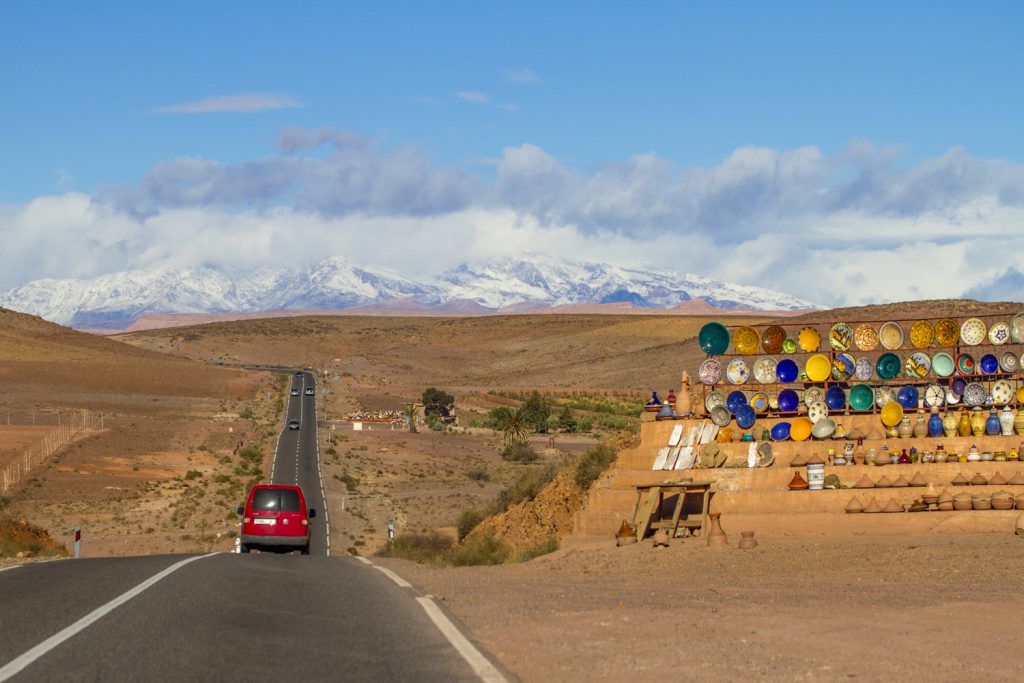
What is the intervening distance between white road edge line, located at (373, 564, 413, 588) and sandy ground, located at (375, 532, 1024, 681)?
28cm

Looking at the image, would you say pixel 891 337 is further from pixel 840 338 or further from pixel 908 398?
pixel 908 398

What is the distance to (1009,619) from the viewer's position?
47.5 feet

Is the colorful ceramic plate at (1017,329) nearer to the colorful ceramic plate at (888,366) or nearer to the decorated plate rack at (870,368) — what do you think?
the decorated plate rack at (870,368)

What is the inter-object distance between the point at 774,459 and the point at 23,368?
115 m

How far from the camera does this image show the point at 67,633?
12266mm

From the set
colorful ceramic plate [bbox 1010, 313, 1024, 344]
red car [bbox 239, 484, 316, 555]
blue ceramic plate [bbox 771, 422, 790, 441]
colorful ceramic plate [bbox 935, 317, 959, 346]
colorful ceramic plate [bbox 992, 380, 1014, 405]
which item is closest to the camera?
red car [bbox 239, 484, 316, 555]

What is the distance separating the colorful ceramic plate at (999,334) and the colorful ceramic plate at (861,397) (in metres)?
3.20

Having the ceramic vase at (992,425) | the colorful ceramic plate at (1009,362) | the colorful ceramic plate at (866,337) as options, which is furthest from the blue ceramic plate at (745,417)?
the colorful ceramic plate at (1009,362)

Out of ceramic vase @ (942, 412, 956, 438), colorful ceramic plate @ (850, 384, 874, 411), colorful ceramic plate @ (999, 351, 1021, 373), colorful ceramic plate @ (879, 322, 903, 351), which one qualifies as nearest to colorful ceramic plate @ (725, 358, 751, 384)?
A: colorful ceramic plate @ (850, 384, 874, 411)

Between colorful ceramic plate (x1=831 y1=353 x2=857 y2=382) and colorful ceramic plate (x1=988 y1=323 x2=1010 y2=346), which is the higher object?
colorful ceramic plate (x1=988 y1=323 x2=1010 y2=346)

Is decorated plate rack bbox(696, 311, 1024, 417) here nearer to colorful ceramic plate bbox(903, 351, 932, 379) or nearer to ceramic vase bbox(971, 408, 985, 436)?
colorful ceramic plate bbox(903, 351, 932, 379)

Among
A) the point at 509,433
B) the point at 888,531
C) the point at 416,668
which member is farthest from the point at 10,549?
the point at 509,433

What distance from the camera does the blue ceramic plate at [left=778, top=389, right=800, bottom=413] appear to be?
108 feet

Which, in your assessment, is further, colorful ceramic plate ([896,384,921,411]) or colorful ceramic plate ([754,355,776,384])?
colorful ceramic plate ([754,355,776,384])
